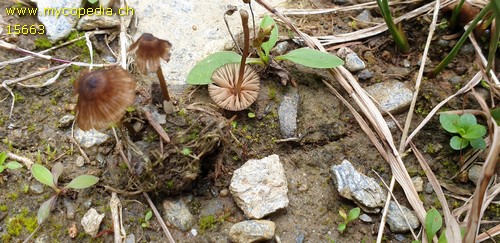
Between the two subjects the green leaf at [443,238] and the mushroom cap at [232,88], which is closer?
the green leaf at [443,238]

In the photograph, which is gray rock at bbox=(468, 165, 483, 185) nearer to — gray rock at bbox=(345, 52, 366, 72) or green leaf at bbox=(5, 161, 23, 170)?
gray rock at bbox=(345, 52, 366, 72)

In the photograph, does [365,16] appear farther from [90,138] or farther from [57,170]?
[57,170]

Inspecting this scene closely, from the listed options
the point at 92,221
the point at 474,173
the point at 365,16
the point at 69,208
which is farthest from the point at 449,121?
the point at 69,208

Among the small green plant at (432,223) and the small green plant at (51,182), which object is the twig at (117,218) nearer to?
the small green plant at (51,182)

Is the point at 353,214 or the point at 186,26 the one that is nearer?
the point at 353,214

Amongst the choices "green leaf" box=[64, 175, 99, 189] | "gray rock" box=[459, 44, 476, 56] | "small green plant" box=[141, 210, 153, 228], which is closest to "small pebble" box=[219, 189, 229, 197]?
"small green plant" box=[141, 210, 153, 228]

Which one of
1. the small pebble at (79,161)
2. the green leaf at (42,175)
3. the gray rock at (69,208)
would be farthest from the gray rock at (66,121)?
the gray rock at (69,208)
